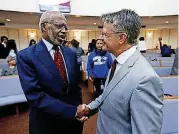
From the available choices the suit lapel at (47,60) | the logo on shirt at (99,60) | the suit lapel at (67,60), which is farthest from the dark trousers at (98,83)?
the suit lapel at (47,60)

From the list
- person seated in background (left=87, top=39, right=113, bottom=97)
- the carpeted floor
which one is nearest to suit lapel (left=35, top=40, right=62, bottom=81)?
the carpeted floor

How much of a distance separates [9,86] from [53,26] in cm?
275

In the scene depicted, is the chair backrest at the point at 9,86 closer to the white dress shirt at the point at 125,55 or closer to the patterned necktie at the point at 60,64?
the patterned necktie at the point at 60,64

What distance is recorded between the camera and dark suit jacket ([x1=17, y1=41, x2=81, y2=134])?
1.55m

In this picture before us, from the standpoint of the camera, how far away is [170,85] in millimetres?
3543

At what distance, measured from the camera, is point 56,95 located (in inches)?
64.5

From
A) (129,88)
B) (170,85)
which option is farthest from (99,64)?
(129,88)

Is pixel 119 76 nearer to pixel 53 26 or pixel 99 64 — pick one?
pixel 53 26

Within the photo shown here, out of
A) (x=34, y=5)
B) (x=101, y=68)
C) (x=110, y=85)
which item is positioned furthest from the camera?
(x=34, y=5)

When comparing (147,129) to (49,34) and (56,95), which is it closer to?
(56,95)

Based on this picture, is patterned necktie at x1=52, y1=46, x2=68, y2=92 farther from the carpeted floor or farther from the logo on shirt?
the logo on shirt

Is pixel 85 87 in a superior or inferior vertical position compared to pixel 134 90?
inferior

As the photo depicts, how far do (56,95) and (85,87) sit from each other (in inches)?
195

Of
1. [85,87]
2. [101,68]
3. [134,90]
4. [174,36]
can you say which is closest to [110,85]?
[134,90]
